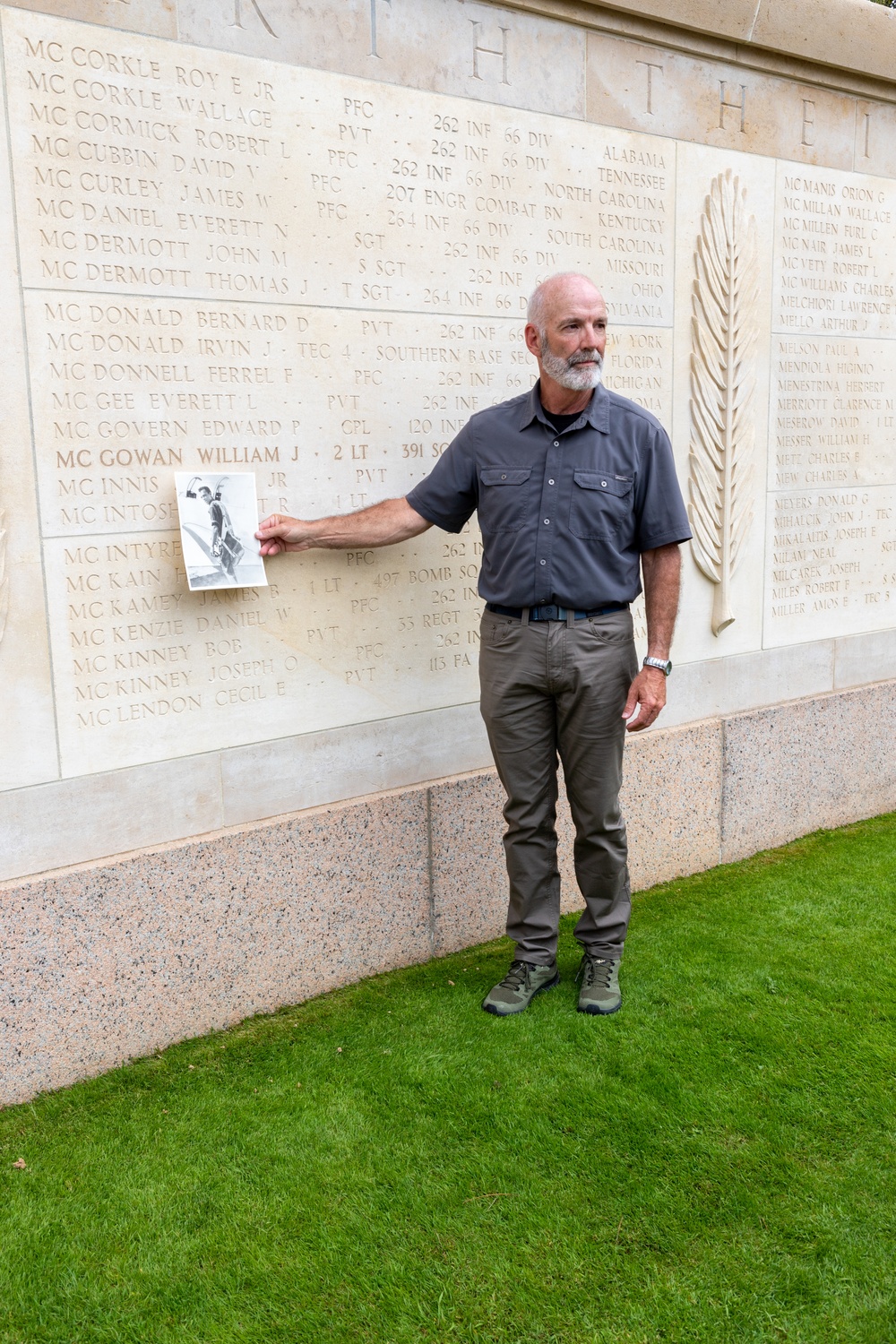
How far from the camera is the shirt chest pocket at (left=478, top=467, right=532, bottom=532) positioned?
3.28 metres

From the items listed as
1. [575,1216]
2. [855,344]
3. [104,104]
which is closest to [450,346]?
[104,104]

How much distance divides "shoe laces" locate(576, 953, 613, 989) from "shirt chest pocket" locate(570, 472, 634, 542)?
135 centimetres

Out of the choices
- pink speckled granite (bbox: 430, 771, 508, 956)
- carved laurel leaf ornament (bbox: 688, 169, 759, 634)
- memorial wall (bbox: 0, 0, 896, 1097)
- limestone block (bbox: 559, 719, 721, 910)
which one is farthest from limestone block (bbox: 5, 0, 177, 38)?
limestone block (bbox: 559, 719, 721, 910)

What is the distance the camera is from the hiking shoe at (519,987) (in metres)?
3.44

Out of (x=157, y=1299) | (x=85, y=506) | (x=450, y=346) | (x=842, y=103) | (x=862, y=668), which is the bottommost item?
(x=157, y=1299)

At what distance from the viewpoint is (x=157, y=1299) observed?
7.64 ft

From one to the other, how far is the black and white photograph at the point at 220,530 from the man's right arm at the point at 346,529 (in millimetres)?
58

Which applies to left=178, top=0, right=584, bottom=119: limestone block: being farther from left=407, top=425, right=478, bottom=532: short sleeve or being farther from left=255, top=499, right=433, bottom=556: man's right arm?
left=255, top=499, right=433, bottom=556: man's right arm

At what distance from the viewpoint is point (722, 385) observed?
14.6 feet

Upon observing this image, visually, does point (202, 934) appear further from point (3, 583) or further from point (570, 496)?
point (570, 496)

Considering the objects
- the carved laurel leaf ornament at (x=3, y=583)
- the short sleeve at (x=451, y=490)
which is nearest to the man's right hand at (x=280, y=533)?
the short sleeve at (x=451, y=490)

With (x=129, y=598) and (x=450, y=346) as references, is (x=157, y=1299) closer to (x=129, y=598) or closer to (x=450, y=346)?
(x=129, y=598)

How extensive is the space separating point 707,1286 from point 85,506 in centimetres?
241

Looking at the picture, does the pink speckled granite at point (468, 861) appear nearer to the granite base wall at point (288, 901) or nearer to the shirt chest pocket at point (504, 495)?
the granite base wall at point (288, 901)
